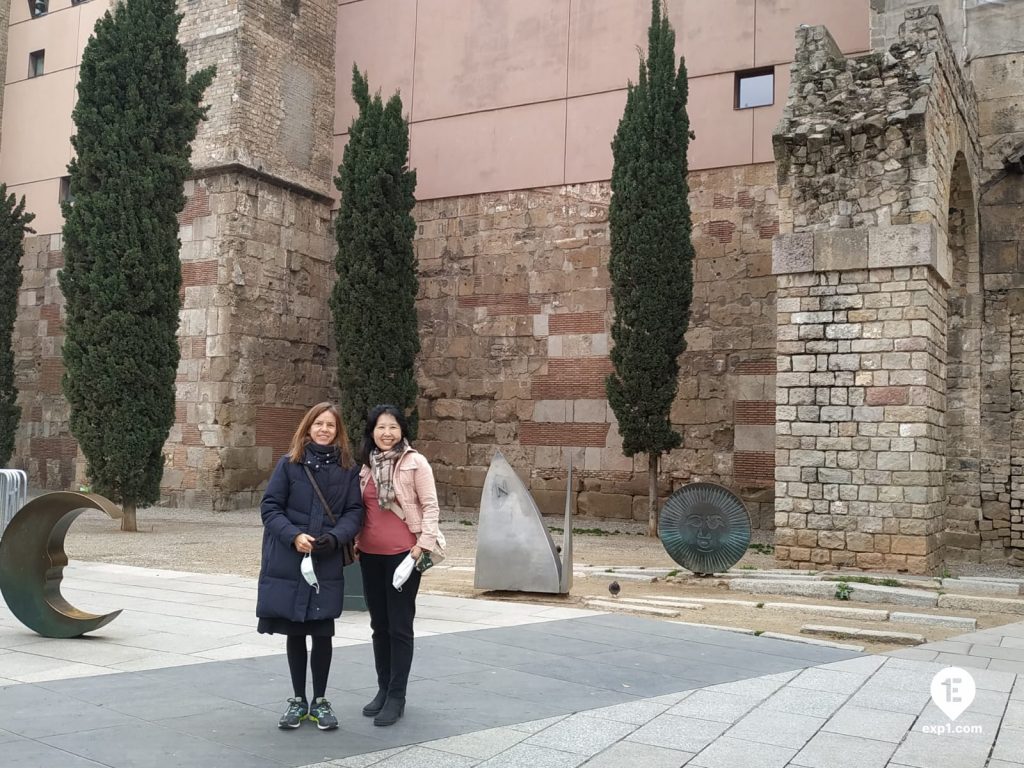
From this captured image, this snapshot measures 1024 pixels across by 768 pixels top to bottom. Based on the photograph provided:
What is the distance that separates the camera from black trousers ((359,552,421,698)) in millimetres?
4223

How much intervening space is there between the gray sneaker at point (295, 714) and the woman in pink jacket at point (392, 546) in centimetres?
32

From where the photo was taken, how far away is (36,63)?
20.2 m

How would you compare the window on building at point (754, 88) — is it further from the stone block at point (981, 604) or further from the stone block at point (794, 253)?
the stone block at point (981, 604)

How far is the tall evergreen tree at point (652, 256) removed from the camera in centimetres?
1363

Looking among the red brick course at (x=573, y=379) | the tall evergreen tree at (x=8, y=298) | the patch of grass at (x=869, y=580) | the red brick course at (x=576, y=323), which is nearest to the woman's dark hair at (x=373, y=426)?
the patch of grass at (x=869, y=580)

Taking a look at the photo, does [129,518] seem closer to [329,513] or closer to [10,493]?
[10,493]

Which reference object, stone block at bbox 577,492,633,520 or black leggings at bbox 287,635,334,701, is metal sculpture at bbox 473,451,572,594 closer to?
black leggings at bbox 287,635,334,701

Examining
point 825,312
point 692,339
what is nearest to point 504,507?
point 825,312

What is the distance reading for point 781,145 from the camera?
34.5 ft

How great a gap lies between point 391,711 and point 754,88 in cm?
→ 1291

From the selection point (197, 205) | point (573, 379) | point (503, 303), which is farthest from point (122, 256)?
point (573, 379)

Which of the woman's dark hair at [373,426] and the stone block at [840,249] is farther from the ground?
the stone block at [840,249]

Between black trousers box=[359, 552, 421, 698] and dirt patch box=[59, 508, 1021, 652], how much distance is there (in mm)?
3428

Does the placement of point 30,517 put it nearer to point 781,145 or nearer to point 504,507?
point 504,507
